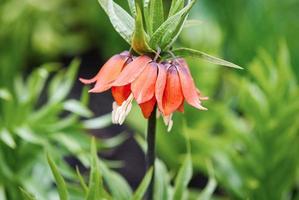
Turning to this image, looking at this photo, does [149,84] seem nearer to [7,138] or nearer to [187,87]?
[187,87]

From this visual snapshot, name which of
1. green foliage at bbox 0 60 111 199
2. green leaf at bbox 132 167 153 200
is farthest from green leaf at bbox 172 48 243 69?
green foliage at bbox 0 60 111 199

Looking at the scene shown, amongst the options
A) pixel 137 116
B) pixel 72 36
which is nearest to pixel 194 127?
pixel 137 116

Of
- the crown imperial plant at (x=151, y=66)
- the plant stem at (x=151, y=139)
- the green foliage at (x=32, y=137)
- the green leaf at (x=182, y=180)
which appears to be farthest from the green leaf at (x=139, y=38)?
the green foliage at (x=32, y=137)

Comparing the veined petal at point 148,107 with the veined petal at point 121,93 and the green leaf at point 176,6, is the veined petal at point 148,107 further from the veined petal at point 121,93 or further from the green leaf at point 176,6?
the green leaf at point 176,6

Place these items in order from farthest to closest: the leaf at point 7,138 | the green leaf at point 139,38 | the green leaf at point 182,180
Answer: the leaf at point 7,138 < the green leaf at point 182,180 < the green leaf at point 139,38

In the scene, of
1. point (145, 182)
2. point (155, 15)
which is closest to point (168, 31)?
point (155, 15)

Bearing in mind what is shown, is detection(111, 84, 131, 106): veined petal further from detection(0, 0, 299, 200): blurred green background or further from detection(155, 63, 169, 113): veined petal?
detection(0, 0, 299, 200): blurred green background

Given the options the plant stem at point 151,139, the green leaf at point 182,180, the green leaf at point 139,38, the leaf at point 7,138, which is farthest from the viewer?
the leaf at point 7,138
